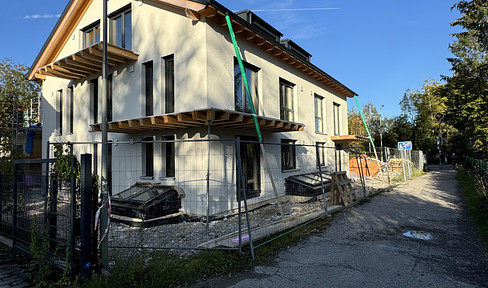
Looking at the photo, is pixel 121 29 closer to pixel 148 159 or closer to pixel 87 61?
pixel 87 61

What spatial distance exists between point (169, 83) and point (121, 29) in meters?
3.84

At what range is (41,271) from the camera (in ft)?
13.9

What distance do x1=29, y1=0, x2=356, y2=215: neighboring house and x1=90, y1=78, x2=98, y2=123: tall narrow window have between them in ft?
0.14

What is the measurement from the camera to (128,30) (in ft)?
36.3

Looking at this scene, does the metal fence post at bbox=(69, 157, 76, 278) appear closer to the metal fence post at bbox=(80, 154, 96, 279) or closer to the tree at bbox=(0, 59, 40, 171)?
the metal fence post at bbox=(80, 154, 96, 279)

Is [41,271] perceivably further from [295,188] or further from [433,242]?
[295,188]

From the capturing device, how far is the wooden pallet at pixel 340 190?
29.8ft

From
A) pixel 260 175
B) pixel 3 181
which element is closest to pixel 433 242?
pixel 260 175

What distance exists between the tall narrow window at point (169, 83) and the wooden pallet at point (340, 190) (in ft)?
19.2

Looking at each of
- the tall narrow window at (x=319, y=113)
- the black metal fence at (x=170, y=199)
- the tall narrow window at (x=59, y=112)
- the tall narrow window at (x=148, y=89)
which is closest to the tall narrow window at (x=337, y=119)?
the tall narrow window at (x=319, y=113)

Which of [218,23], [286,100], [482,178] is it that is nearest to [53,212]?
[218,23]

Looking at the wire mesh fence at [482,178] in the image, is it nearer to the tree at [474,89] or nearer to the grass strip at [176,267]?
the tree at [474,89]

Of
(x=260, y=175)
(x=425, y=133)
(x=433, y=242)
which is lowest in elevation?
(x=433, y=242)

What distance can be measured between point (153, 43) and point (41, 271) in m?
7.83
